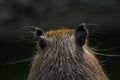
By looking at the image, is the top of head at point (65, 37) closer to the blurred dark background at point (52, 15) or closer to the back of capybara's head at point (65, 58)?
the back of capybara's head at point (65, 58)

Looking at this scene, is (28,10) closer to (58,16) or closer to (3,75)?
(58,16)

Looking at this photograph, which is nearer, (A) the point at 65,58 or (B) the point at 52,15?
(A) the point at 65,58

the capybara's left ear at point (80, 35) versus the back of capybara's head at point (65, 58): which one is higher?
the capybara's left ear at point (80, 35)

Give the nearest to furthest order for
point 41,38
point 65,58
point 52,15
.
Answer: point 65,58
point 41,38
point 52,15

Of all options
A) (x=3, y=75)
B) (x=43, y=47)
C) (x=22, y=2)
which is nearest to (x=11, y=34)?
(x=22, y=2)

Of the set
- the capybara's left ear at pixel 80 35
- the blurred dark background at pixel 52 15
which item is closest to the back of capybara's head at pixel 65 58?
the capybara's left ear at pixel 80 35

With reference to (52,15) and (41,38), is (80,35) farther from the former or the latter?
(52,15)

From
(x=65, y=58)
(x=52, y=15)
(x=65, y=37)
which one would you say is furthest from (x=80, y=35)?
(x=52, y=15)

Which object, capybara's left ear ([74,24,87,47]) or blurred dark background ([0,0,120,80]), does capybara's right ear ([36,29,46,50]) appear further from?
blurred dark background ([0,0,120,80])
